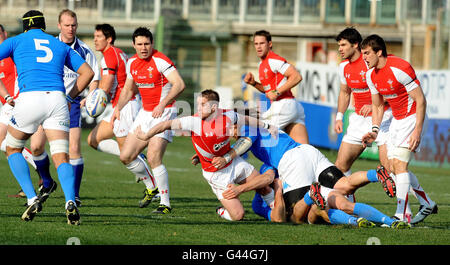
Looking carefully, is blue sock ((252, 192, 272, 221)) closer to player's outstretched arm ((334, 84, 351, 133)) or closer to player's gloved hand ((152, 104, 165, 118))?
player's gloved hand ((152, 104, 165, 118))

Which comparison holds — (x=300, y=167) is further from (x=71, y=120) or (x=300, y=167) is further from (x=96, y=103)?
(x=71, y=120)

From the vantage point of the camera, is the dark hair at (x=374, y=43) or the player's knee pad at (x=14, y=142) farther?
the dark hair at (x=374, y=43)

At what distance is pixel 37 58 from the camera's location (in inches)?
332

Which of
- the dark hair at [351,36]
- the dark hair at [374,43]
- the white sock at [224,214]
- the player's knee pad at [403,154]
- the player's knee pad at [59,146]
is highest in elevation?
the dark hair at [351,36]

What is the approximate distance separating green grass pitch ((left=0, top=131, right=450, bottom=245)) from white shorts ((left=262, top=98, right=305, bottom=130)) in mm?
1266

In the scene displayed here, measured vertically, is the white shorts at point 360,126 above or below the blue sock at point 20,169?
above

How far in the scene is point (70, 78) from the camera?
35.6 feet

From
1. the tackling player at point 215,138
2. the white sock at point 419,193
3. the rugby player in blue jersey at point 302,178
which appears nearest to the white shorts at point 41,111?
the tackling player at point 215,138

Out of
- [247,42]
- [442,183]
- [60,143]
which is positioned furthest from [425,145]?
[247,42]

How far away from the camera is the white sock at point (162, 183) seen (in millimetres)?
10273

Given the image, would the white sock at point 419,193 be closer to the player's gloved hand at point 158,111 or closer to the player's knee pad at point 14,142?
the player's gloved hand at point 158,111

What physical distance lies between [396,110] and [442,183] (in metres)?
6.30

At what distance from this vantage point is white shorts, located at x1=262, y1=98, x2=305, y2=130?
11562mm
